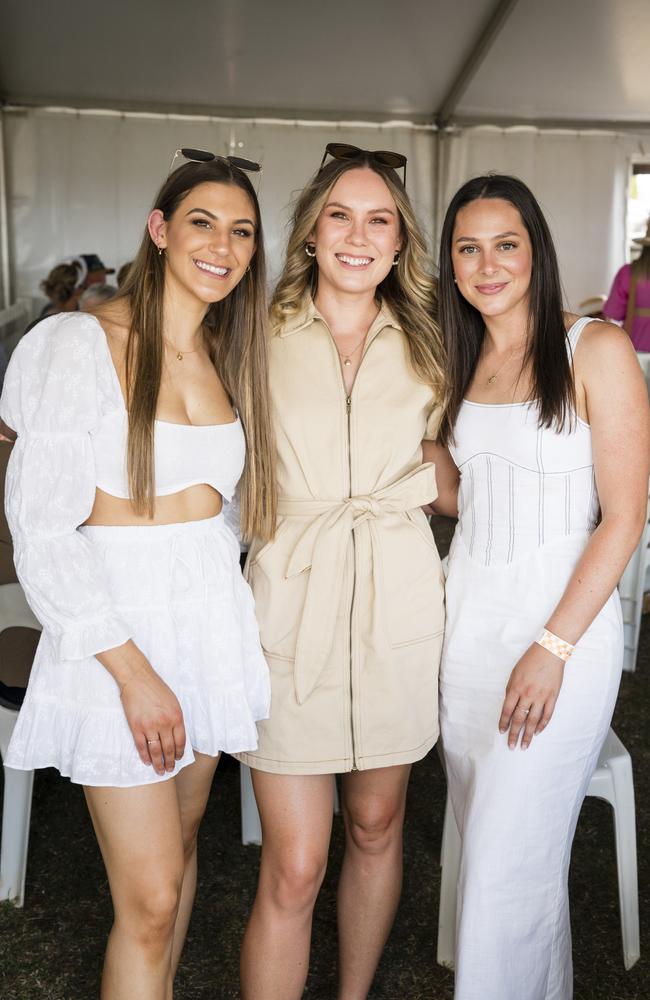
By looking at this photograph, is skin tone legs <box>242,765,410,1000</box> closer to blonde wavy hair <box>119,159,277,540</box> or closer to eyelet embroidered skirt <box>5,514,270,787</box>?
eyelet embroidered skirt <box>5,514,270,787</box>

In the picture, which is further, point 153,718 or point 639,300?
point 639,300

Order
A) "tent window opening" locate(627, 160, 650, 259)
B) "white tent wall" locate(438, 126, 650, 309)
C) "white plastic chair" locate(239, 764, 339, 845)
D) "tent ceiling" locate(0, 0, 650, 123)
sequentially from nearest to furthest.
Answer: "white plastic chair" locate(239, 764, 339, 845) < "tent ceiling" locate(0, 0, 650, 123) < "white tent wall" locate(438, 126, 650, 309) < "tent window opening" locate(627, 160, 650, 259)

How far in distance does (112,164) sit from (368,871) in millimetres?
10159

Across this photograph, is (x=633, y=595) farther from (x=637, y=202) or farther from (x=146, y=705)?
(x=637, y=202)

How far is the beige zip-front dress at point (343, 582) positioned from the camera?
6.45 ft

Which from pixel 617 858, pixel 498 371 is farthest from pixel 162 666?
pixel 617 858

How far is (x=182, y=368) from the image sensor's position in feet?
6.14

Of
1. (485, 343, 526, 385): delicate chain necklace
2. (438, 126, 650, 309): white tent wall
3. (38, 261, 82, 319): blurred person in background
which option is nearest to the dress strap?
(485, 343, 526, 385): delicate chain necklace

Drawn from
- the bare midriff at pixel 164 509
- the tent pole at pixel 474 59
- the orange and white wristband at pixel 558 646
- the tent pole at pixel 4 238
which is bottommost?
the orange and white wristband at pixel 558 646

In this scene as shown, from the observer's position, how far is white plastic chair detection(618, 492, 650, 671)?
418 cm

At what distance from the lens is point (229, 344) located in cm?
201

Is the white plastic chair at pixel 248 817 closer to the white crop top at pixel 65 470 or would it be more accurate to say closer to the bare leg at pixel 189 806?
the bare leg at pixel 189 806

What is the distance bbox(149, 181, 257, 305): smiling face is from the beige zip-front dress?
255mm

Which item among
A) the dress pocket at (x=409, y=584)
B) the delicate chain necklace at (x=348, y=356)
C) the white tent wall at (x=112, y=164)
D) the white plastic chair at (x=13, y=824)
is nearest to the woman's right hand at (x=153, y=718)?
the dress pocket at (x=409, y=584)
